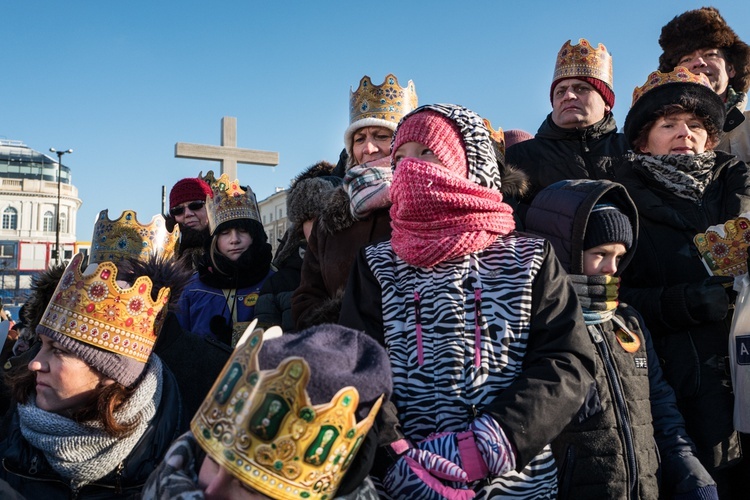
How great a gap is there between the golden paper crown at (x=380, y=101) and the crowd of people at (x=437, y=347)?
0.03m

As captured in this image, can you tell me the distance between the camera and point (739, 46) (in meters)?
4.77

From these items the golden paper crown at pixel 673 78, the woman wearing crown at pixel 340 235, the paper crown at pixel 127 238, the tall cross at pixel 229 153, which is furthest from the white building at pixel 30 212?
the golden paper crown at pixel 673 78

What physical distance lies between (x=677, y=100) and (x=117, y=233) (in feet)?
10.6

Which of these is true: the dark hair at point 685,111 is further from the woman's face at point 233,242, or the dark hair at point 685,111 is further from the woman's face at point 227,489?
the woman's face at point 227,489

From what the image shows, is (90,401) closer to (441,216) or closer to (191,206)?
(441,216)

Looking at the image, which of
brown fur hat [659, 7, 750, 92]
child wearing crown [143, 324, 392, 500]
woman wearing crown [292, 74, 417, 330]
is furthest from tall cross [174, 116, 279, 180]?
child wearing crown [143, 324, 392, 500]

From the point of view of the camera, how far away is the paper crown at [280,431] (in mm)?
1347

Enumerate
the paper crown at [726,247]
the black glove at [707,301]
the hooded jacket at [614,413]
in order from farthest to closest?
the paper crown at [726,247] < the black glove at [707,301] < the hooded jacket at [614,413]

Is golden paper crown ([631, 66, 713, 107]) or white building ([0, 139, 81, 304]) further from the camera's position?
white building ([0, 139, 81, 304])

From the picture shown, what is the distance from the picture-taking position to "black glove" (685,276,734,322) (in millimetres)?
2896

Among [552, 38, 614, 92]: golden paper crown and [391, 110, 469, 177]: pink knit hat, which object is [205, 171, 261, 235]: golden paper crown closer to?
[552, 38, 614, 92]: golden paper crown

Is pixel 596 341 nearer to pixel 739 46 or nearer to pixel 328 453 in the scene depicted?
pixel 328 453

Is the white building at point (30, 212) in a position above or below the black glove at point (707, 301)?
above

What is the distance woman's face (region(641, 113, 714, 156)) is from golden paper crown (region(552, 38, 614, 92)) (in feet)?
3.00
